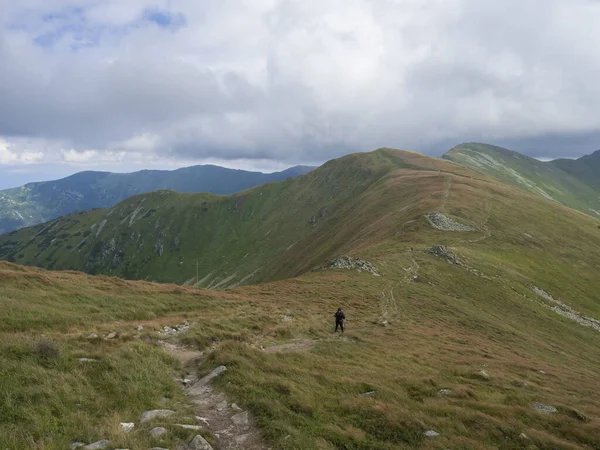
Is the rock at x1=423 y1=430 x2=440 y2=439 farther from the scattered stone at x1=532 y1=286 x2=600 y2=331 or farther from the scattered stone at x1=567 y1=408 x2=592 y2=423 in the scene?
the scattered stone at x1=532 y1=286 x2=600 y2=331

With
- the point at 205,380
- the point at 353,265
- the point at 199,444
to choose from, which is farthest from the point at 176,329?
the point at 353,265

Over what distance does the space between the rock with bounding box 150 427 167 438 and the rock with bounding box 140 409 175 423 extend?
0.95 metres

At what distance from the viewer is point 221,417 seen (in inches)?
542

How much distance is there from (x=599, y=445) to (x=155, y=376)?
18.9 m

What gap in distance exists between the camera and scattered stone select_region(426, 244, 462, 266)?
6152 centimetres

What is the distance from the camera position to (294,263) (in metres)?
129

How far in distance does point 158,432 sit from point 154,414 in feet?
5.46

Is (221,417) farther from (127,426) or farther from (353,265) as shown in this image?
(353,265)

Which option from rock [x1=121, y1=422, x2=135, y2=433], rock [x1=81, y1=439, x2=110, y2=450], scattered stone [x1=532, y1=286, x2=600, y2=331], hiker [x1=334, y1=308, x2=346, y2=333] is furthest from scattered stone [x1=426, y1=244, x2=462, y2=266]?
rock [x1=81, y1=439, x2=110, y2=450]

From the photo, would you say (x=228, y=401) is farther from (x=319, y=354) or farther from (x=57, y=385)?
(x=319, y=354)

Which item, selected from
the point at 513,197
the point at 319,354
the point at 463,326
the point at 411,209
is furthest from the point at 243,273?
the point at 319,354

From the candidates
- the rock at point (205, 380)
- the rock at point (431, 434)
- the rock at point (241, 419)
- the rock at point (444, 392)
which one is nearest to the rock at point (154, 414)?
the rock at point (241, 419)

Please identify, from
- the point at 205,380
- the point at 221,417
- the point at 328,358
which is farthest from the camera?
the point at 328,358

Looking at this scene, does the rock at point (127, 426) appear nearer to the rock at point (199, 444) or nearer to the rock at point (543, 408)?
the rock at point (199, 444)
